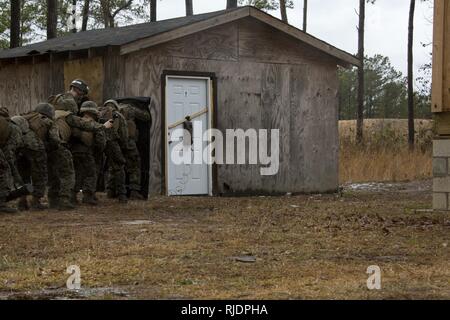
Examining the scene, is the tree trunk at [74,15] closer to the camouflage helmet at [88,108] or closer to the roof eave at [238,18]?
the roof eave at [238,18]

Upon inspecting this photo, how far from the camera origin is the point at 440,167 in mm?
12039

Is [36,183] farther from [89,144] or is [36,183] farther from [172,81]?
[172,81]

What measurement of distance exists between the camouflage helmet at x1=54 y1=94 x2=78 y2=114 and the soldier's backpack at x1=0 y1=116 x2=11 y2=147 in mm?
1465

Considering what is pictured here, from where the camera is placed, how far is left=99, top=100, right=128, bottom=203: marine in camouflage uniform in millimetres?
14078

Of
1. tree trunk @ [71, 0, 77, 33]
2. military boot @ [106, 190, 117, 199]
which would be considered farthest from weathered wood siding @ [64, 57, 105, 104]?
tree trunk @ [71, 0, 77, 33]

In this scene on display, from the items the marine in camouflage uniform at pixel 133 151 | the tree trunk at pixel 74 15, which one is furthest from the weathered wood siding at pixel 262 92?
the tree trunk at pixel 74 15

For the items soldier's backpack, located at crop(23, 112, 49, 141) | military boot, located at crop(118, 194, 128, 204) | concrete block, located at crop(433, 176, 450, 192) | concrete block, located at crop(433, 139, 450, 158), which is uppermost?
soldier's backpack, located at crop(23, 112, 49, 141)

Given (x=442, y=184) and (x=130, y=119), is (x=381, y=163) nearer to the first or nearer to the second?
(x=130, y=119)

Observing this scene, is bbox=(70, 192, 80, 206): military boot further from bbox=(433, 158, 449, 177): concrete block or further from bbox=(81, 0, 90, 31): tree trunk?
bbox=(81, 0, 90, 31): tree trunk

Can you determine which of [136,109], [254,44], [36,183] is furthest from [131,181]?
[254,44]

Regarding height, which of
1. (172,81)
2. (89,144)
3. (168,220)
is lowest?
(168,220)

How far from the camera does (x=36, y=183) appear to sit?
12.8 metres
